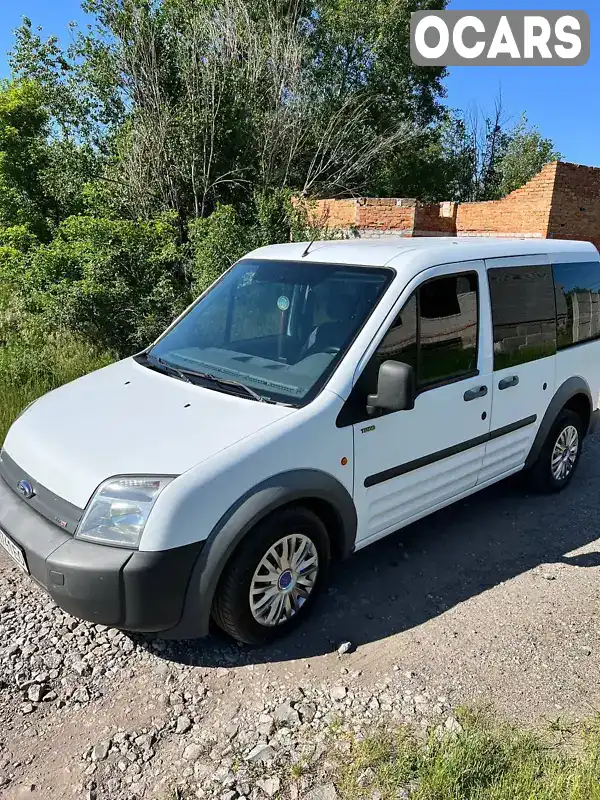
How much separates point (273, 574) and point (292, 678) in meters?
0.49

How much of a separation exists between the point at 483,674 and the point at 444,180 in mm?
22926

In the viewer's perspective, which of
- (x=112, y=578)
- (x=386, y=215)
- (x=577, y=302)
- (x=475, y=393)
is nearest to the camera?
(x=112, y=578)

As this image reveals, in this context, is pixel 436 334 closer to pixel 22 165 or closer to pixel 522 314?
pixel 522 314

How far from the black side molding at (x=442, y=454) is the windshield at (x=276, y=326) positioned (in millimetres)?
650

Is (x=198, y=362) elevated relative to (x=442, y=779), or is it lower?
elevated

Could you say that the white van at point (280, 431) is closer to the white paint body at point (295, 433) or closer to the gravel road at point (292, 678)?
the white paint body at point (295, 433)

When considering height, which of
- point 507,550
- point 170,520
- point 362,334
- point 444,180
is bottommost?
point 507,550

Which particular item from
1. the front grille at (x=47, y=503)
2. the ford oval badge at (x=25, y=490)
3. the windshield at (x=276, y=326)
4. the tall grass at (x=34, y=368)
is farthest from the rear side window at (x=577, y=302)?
the tall grass at (x=34, y=368)

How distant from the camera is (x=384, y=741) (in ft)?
8.19

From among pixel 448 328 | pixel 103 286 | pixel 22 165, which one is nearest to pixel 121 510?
pixel 448 328

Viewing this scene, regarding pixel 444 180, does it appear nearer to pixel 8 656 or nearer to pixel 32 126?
pixel 32 126

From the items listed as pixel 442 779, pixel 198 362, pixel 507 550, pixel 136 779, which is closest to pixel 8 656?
pixel 136 779

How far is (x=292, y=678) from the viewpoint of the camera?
290cm

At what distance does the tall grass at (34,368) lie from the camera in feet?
18.1
